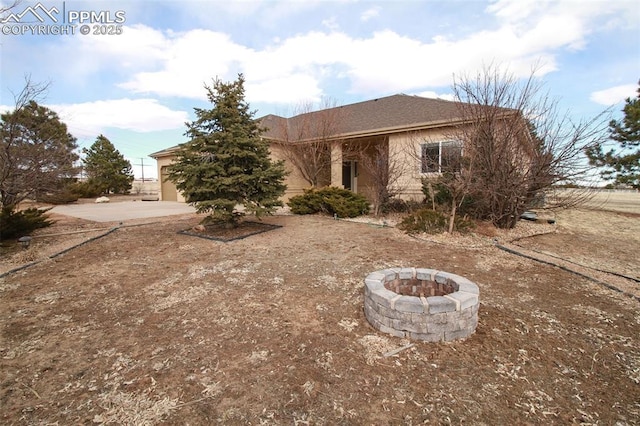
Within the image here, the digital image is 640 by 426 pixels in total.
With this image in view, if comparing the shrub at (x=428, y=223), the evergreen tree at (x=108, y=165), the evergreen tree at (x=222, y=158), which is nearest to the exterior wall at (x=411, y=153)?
the shrub at (x=428, y=223)

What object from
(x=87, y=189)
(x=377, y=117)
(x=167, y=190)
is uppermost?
(x=377, y=117)

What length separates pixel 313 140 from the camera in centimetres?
1195

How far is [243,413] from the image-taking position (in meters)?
1.86

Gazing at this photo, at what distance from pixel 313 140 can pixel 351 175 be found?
389 centimetres

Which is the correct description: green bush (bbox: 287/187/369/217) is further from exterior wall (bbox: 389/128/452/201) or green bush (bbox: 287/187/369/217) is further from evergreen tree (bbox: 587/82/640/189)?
evergreen tree (bbox: 587/82/640/189)

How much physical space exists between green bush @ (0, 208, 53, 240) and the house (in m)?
3.80

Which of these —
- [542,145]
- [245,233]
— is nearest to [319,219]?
[245,233]

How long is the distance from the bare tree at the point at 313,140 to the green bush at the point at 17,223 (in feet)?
26.9

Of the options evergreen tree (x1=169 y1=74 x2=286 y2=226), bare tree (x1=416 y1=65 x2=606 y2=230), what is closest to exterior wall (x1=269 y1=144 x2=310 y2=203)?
evergreen tree (x1=169 y1=74 x2=286 y2=226)

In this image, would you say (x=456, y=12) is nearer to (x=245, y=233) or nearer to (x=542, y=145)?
(x=542, y=145)

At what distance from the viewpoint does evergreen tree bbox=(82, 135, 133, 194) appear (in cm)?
2177

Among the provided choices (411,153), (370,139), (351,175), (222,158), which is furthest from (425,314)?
(351,175)

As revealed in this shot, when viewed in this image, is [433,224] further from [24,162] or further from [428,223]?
[24,162]

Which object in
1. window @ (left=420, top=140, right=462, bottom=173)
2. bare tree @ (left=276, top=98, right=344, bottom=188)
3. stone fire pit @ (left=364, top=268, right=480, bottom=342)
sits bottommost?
stone fire pit @ (left=364, top=268, right=480, bottom=342)
